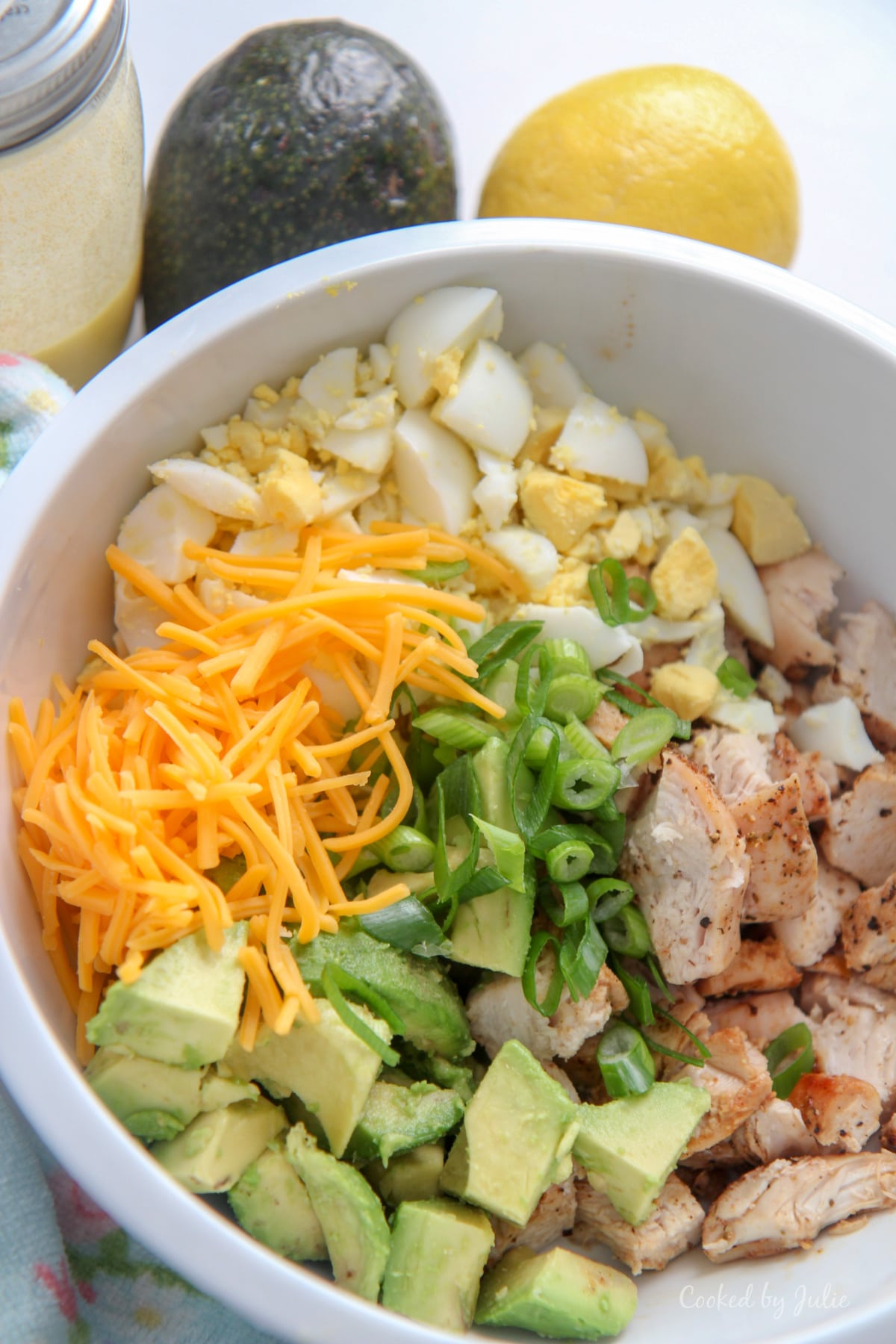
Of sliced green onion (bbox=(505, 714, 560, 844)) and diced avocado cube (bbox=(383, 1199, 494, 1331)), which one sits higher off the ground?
sliced green onion (bbox=(505, 714, 560, 844))

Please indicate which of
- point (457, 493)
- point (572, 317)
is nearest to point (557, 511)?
point (457, 493)

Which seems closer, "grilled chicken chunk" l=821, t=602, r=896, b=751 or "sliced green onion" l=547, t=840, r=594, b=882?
"sliced green onion" l=547, t=840, r=594, b=882

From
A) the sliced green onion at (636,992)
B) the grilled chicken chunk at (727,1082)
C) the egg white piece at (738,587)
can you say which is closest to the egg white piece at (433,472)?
the egg white piece at (738,587)

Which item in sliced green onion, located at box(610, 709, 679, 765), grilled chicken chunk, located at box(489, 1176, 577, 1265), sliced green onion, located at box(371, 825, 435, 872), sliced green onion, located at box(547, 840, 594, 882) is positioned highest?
sliced green onion, located at box(610, 709, 679, 765)

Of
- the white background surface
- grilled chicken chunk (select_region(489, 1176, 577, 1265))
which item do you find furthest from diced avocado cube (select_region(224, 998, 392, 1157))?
the white background surface

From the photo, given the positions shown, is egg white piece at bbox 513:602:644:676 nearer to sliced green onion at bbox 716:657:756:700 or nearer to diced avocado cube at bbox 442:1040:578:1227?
sliced green onion at bbox 716:657:756:700

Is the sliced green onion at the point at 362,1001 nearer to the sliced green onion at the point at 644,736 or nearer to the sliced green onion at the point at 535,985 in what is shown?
the sliced green onion at the point at 535,985

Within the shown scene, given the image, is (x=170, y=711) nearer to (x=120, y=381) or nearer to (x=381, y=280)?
(x=120, y=381)

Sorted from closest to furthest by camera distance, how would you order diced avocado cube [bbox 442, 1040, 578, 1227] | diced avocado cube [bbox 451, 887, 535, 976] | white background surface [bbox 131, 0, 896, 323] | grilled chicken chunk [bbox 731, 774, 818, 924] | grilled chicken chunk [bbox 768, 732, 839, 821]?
diced avocado cube [bbox 442, 1040, 578, 1227]
diced avocado cube [bbox 451, 887, 535, 976]
grilled chicken chunk [bbox 731, 774, 818, 924]
grilled chicken chunk [bbox 768, 732, 839, 821]
white background surface [bbox 131, 0, 896, 323]
